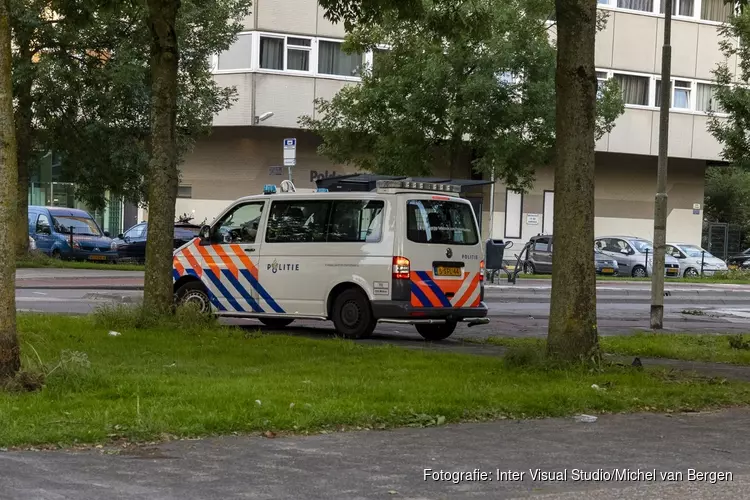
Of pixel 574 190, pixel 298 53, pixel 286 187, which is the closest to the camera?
pixel 574 190

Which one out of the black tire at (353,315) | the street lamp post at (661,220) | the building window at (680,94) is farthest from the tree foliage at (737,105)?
the building window at (680,94)

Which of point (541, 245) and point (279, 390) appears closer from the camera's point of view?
point (279, 390)

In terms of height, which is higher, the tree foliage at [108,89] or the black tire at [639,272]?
the tree foliage at [108,89]

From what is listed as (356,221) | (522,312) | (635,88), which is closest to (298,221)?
(356,221)

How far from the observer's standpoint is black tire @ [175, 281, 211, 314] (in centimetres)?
1659

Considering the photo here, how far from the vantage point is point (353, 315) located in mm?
15352

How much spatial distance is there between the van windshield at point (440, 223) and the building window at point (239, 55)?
23.8m

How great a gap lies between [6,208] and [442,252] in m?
7.44

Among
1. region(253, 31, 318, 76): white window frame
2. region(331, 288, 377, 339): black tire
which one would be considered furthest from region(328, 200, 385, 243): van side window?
region(253, 31, 318, 76): white window frame

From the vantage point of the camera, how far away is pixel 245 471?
646cm

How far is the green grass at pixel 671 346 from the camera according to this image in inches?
543

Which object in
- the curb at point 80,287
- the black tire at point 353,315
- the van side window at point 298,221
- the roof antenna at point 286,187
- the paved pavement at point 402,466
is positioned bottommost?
the curb at point 80,287

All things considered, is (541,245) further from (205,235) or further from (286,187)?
(205,235)

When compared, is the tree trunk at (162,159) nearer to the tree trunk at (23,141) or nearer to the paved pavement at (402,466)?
the paved pavement at (402,466)
